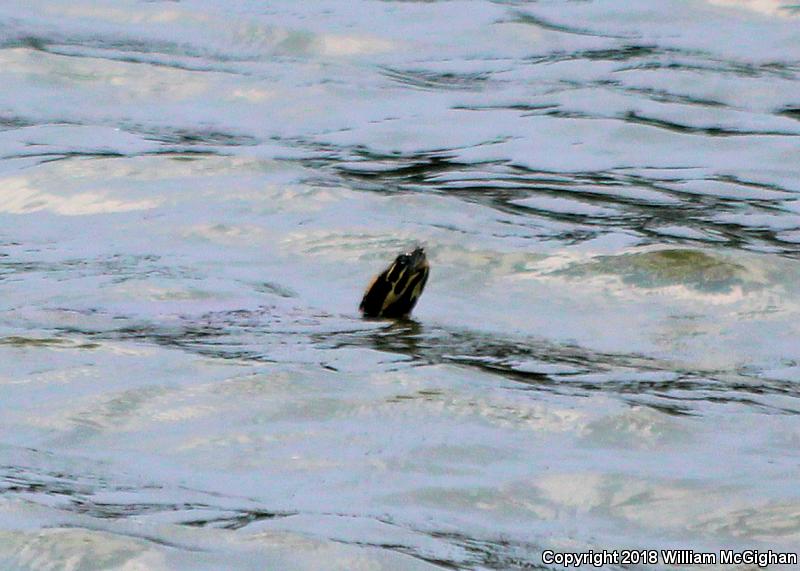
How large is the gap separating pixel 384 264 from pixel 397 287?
3.12ft

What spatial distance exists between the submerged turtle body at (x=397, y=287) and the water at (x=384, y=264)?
10 centimetres

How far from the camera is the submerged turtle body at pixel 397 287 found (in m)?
7.23

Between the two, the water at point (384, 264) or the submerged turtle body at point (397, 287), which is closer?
the water at point (384, 264)

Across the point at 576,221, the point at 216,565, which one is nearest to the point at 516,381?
the point at 216,565

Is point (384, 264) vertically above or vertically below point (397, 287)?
below

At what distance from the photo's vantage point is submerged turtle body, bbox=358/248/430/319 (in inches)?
285

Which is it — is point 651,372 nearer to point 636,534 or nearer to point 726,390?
point 726,390

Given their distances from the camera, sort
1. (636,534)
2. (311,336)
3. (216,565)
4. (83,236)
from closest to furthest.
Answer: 1. (216,565)
2. (636,534)
3. (311,336)
4. (83,236)

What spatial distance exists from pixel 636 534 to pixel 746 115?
22.1 feet

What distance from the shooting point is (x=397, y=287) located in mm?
7258

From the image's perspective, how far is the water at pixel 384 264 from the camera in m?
5.02

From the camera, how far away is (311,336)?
6.93 metres

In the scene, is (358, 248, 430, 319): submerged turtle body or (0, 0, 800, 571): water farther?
(358, 248, 430, 319): submerged turtle body

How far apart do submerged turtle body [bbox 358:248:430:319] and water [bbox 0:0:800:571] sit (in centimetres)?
10
